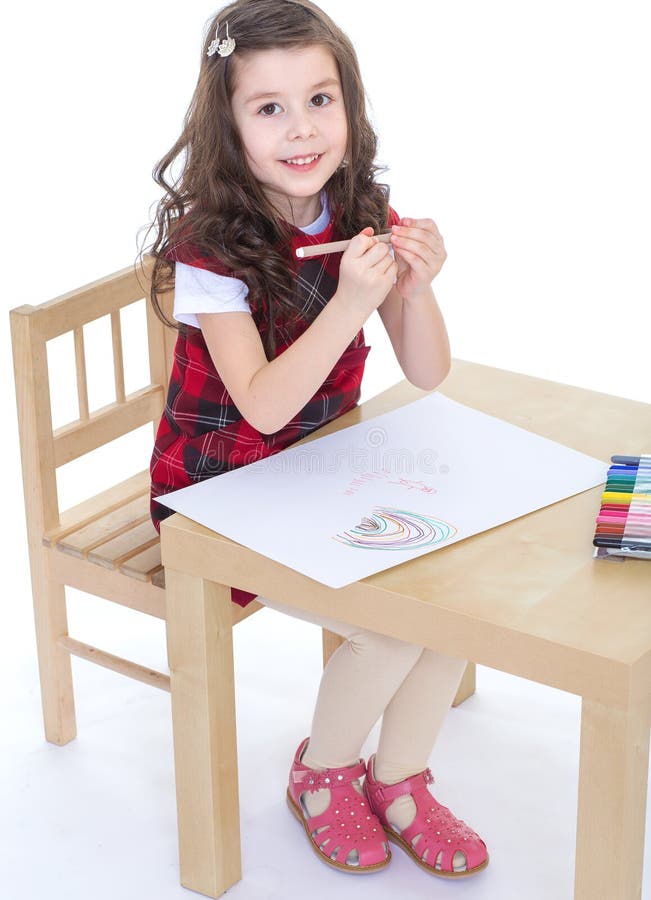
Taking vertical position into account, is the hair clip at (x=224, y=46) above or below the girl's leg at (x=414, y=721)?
above

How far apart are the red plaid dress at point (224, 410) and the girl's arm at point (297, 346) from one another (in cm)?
8

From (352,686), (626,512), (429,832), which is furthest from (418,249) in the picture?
(429,832)

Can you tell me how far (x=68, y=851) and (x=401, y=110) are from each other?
8.09ft

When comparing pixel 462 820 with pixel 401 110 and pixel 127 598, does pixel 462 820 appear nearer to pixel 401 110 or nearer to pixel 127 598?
pixel 127 598

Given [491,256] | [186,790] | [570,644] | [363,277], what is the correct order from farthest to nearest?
[491,256] → [186,790] → [363,277] → [570,644]

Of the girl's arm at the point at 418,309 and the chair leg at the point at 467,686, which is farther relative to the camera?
the chair leg at the point at 467,686

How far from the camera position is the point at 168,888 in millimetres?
2035

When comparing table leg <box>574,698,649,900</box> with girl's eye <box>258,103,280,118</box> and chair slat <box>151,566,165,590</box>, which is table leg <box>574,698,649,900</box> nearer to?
chair slat <box>151,566,165,590</box>

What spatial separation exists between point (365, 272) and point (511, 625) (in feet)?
1.68

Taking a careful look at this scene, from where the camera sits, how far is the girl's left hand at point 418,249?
1915 millimetres

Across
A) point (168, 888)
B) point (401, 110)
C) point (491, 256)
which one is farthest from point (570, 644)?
point (401, 110)

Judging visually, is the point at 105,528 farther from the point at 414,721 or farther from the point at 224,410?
the point at 414,721

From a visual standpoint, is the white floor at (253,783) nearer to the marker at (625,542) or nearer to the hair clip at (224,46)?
the marker at (625,542)

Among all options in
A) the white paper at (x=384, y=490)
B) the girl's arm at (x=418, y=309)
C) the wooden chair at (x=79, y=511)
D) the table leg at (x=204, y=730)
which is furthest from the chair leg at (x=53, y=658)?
the girl's arm at (x=418, y=309)
